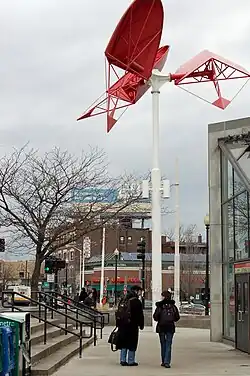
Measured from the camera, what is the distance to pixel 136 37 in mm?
29094

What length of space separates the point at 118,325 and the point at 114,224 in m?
16.1

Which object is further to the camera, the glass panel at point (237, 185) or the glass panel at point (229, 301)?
the glass panel at point (229, 301)

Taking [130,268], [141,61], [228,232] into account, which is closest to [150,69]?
[141,61]

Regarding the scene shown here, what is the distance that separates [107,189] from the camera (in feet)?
108

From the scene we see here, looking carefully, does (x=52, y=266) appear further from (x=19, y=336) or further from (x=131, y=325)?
(x=19, y=336)

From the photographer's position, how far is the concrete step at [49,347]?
47.1ft

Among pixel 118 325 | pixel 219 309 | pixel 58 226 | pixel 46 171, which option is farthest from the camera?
pixel 46 171

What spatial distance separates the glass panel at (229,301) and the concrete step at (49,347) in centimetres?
504

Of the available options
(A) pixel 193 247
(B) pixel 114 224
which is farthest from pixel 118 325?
(A) pixel 193 247

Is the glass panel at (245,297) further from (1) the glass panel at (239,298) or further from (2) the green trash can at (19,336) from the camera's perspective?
(2) the green trash can at (19,336)

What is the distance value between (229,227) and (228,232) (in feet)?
0.80

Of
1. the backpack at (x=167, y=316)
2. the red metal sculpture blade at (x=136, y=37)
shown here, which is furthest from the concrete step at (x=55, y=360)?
the red metal sculpture blade at (x=136, y=37)

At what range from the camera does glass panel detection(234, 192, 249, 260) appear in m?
19.8

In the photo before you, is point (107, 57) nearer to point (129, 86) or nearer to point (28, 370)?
point (129, 86)
